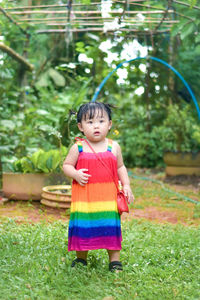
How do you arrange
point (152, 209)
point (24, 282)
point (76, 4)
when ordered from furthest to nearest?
1. point (76, 4)
2. point (152, 209)
3. point (24, 282)

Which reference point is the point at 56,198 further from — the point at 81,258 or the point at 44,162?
the point at 81,258

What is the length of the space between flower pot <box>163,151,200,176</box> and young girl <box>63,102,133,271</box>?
5203mm

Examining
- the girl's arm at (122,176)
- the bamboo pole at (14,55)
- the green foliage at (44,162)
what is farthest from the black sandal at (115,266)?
the bamboo pole at (14,55)

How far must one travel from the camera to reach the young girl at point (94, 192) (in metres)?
2.12

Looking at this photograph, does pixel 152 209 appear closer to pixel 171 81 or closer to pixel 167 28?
pixel 167 28

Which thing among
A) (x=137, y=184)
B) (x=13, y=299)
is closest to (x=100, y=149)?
(x=13, y=299)

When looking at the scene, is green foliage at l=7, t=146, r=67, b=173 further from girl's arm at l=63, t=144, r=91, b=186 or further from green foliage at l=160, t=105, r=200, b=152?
green foliage at l=160, t=105, r=200, b=152

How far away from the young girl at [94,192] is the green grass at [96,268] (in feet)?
0.51

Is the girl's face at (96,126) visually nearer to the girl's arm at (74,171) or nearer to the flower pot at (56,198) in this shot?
the girl's arm at (74,171)

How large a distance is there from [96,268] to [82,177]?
0.62 metres

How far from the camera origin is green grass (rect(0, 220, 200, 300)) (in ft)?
6.27

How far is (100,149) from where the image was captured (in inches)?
87.2

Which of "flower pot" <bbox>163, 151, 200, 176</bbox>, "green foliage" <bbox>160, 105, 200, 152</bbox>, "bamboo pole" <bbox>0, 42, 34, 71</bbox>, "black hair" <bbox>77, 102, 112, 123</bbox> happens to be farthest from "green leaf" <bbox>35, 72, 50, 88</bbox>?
"black hair" <bbox>77, 102, 112, 123</bbox>

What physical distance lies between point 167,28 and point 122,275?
495cm
